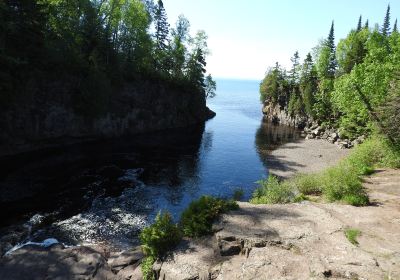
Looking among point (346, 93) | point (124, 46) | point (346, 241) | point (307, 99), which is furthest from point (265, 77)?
point (346, 241)

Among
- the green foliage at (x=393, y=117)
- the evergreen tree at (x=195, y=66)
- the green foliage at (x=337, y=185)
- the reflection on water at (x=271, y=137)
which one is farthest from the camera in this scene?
the evergreen tree at (x=195, y=66)

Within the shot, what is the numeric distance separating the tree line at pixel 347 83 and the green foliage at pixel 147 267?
76.1 ft

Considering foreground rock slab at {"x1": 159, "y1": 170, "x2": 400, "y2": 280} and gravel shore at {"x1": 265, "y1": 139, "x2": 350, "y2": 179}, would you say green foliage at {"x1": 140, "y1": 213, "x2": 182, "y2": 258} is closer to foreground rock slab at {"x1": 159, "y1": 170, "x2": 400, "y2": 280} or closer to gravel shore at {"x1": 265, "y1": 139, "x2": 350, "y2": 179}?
foreground rock slab at {"x1": 159, "y1": 170, "x2": 400, "y2": 280}

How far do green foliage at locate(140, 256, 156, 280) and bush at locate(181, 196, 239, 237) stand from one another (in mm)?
2067

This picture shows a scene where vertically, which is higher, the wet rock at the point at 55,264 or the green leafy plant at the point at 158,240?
the green leafy plant at the point at 158,240

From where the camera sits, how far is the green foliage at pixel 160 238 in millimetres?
14336

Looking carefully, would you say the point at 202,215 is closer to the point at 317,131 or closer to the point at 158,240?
the point at 158,240

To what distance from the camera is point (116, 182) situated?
32.1 m

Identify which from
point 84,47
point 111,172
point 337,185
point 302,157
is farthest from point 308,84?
point 337,185

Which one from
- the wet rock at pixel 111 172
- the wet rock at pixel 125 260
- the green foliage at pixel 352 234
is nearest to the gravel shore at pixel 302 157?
the wet rock at pixel 111 172

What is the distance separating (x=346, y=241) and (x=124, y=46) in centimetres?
5375

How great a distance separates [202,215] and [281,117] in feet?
249

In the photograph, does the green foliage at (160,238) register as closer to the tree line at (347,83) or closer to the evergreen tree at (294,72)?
the tree line at (347,83)

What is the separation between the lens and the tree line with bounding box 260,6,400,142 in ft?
118
